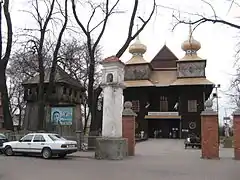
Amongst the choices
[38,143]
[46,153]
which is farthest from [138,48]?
[46,153]

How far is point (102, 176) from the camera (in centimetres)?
1444

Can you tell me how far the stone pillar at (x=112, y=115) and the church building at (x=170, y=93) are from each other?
36.4m

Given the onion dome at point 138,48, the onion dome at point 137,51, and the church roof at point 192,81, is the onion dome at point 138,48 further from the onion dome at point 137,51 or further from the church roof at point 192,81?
the church roof at point 192,81

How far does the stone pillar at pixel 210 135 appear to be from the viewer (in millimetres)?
23609

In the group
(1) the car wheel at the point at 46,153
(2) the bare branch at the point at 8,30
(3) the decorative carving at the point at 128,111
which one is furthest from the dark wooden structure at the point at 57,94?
(1) the car wheel at the point at 46,153

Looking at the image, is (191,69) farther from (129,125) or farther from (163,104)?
(129,125)

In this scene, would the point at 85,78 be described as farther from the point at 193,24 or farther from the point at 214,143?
the point at 193,24

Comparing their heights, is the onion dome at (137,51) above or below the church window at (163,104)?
above

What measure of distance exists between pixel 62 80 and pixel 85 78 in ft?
21.5

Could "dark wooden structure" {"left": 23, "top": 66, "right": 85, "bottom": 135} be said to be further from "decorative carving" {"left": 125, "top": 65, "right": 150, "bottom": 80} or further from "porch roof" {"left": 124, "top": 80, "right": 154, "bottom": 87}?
"decorative carving" {"left": 125, "top": 65, "right": 150, "bottom": 80}

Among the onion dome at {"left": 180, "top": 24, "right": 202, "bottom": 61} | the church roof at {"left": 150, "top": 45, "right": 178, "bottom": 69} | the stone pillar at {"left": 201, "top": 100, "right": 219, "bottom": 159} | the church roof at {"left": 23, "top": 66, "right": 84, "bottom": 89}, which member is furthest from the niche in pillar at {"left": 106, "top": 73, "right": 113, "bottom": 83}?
the church roof at {"left": 150, "top": 45, "right": 178, "bottom": 69}

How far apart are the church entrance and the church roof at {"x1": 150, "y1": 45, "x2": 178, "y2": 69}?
12854 mm

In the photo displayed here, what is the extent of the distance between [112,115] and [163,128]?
3971 cm

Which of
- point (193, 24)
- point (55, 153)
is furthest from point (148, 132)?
point (193, 24)
